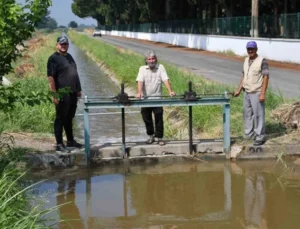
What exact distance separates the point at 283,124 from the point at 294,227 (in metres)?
4.05

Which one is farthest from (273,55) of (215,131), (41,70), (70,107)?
(70,107)

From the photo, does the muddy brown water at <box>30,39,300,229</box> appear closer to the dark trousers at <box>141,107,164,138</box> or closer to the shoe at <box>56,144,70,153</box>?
the shoe at <box>56,144,70,153</box>

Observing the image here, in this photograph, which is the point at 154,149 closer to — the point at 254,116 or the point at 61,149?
the point at 61,149

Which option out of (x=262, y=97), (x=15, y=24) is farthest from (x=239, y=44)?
(x=15, y=24)

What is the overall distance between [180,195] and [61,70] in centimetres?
266

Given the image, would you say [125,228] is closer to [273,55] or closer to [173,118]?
[173,118]

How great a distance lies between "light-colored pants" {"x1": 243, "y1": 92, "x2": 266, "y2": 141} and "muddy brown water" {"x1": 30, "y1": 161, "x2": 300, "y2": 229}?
0.57m

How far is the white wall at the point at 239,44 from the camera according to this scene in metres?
27.1

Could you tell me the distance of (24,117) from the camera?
424 inches

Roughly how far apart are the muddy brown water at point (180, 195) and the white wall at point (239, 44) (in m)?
19.5

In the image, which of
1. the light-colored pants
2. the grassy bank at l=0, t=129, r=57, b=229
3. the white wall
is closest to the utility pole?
the white wall

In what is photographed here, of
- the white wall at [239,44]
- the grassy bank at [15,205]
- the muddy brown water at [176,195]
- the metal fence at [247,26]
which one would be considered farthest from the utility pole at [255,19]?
the grassy bank at [15,205]

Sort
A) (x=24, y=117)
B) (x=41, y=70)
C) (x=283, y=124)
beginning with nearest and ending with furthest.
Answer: (x=283, y=124) < (x=24, y=117) < (x=41, y=70)

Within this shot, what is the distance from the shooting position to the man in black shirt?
809cm
